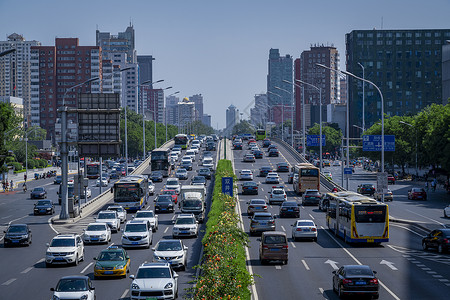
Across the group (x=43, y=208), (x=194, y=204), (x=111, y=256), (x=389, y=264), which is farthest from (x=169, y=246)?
(x=43, y=208)

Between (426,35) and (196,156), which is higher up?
(426,35)

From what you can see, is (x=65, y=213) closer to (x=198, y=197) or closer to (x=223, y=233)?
(x=198, y=197)

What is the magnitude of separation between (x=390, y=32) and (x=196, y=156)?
94.7 meters

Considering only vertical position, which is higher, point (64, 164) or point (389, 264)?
point (64, 164)

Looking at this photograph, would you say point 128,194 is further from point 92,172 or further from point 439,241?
point 92,172

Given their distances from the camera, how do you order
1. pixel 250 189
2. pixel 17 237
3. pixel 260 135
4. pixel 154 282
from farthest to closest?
pixel 260 135, pixel 250 189, pixel 17 237, pixel 154 282

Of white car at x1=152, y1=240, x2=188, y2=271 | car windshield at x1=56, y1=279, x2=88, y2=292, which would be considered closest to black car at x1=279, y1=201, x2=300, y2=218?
white car at x1=152, y1=240, x2=188, y2=271

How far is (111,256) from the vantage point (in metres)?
30.3

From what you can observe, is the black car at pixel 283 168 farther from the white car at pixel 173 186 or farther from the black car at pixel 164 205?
the black car at pixel 164 205

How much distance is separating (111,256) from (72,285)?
23.2ft

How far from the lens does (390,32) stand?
198 meters

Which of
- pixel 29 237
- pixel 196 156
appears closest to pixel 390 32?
pixel 196 156

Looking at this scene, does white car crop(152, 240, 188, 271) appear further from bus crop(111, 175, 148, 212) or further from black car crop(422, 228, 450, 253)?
bus crop(111, 175, 148, 212)

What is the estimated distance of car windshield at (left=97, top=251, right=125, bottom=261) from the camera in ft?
99.1
